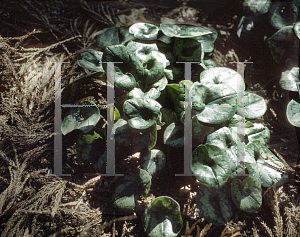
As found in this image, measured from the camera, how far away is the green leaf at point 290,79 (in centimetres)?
148

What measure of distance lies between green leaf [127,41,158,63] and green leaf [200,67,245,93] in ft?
1.06

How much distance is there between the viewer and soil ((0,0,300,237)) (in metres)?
1.27

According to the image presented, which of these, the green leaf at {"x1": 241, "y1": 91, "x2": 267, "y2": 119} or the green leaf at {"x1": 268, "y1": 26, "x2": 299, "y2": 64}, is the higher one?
the green leaf at {"x1": 268, "y1": 26, "x2": 299, "y2": 64}

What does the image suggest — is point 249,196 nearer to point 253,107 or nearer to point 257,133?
point 257,133

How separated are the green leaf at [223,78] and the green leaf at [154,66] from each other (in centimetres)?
23

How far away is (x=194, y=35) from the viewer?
1379 millimetres

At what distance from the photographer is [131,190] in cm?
126

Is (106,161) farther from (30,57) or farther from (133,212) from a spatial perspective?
(30,57)

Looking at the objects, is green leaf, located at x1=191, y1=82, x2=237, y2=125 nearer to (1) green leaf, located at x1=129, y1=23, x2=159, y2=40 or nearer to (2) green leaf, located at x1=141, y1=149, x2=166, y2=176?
(2) green leaf, located at x1=141, y1=149, x2=166, y2=176

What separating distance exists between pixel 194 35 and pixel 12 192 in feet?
4.11

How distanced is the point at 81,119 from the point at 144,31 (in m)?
0.63

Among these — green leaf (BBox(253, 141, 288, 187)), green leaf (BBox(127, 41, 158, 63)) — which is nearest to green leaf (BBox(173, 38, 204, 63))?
green leaf (BBox(127, 41, 158, 63))

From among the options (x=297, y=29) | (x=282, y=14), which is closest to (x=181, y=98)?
(x=297, y=29)

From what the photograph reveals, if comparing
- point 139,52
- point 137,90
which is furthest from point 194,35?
point 137,90
